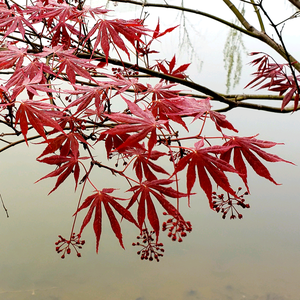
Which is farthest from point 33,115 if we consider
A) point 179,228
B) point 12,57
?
point 179,228

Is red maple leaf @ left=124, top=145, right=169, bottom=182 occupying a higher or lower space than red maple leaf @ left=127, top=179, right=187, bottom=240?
higher

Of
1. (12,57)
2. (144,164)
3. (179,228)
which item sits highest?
(12,57)

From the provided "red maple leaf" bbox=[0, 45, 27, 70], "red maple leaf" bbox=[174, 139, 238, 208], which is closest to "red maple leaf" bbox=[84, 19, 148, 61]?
"red maple leaf" bbox=[0, 45, 27, 70]

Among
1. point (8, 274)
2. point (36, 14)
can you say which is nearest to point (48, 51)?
point (36, 14)

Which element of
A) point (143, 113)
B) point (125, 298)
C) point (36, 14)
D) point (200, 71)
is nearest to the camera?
point (143, 113)

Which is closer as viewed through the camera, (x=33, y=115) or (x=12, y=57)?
(x=33, y=115)

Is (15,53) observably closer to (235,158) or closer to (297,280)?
(235,158)

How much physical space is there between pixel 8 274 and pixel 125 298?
716 millimetres

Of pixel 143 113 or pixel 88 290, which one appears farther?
pixel 88 290

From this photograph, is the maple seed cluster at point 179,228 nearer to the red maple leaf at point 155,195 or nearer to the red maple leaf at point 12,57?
the red maple leaf at point 155,195

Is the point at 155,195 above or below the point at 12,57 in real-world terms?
below

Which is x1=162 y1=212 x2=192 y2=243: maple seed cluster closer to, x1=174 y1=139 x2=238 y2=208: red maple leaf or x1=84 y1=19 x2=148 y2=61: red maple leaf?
x1=174 y1=139 x2=238 y2=208: red maple leaf

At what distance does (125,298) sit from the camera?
165 centimetres

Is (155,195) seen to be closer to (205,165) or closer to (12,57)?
(205,165)
